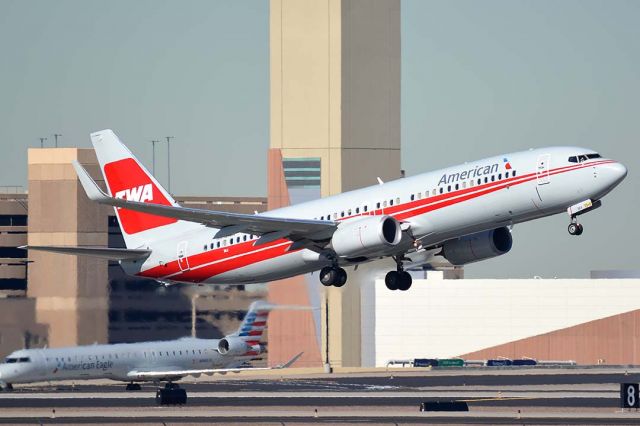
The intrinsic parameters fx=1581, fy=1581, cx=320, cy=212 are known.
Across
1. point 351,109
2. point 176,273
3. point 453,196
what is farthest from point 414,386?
point 351,109

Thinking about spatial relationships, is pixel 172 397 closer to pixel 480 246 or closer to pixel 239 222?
pixel 239 222

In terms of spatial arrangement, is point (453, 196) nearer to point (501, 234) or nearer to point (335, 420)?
point (501, 234)

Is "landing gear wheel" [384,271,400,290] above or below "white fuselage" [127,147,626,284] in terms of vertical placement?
below

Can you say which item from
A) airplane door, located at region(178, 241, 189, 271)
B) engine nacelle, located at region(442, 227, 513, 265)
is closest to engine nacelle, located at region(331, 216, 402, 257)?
engine nacelle, located at region(442, 227, 513, 265)

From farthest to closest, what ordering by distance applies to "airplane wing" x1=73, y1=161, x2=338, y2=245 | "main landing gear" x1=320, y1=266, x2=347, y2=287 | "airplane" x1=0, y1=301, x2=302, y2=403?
1. "airplane" x1=0, y1=301, x2=302, y2=403
2. "main landing gear" x1=320, y1=266, x2=347, y2=287
3. "airplane wing" x1=73, y1=161, x2=338, y2=245

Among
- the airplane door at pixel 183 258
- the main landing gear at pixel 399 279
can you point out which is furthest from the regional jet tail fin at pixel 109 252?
the main landing gear at pixel 399 279

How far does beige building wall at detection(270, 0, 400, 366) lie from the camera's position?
173375mm

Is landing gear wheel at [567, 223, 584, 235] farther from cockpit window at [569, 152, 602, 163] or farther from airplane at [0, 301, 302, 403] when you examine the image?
airplane at [0, 301, 302, 403]

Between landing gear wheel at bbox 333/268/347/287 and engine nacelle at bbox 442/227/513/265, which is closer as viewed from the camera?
landing gear wheel at bbox 333/268/347/287

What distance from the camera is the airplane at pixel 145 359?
10288 centimetres

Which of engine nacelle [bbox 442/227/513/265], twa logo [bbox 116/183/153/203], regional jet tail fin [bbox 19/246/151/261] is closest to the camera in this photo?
engine nacelle [bbox 442/227/513/265]

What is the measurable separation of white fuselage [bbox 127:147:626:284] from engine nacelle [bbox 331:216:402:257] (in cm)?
107

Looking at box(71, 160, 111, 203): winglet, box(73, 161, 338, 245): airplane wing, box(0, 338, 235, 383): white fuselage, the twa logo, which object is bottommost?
box(0, 338, 235, 383): white fuselage

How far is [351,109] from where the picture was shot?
175m
